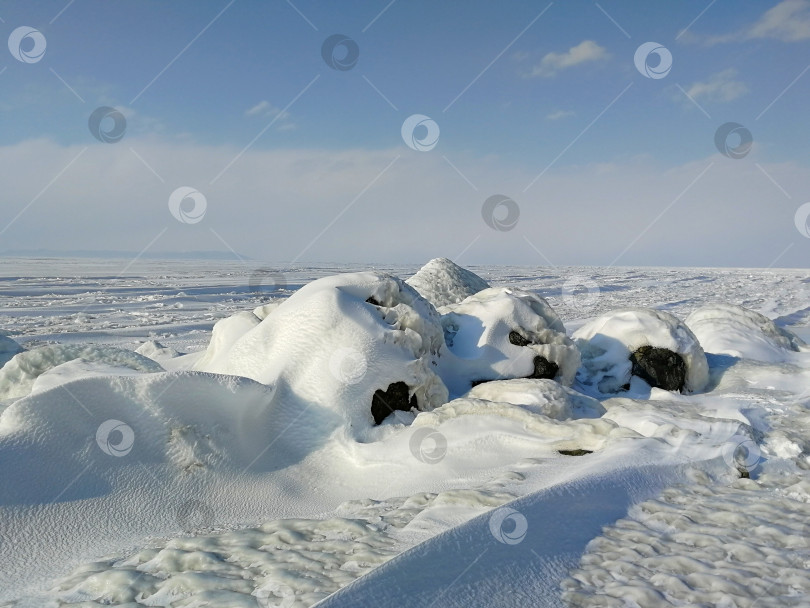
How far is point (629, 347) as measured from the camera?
5.33 meters

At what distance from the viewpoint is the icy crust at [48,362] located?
14.6ft

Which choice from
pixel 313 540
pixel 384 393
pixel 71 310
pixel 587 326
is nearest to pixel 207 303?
pixel 71 310

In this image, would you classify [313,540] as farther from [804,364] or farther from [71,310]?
[71,310]

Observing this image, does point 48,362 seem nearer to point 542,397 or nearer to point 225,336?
point 225,336

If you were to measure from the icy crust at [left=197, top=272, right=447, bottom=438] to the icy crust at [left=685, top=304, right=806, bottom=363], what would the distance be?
11.4ft

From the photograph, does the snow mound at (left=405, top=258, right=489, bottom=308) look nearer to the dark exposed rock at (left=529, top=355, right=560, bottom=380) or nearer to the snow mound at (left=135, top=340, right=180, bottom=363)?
the dark exposed rock at (left=529, top=355, right=560, bottom=380)

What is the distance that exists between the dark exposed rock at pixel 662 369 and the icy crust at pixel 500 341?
693 millimetres

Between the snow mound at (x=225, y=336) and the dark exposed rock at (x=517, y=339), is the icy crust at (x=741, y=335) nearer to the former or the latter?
the dark exposed rock at (x=517, y=339)

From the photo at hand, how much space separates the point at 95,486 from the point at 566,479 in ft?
6.30

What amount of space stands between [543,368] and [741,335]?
2.97 m

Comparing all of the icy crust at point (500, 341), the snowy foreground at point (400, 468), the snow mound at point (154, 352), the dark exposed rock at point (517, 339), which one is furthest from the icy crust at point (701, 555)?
the snow mound at point (154, 352)

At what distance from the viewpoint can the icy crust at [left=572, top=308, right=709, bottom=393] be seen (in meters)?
5.16

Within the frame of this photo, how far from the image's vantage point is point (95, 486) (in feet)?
8.50

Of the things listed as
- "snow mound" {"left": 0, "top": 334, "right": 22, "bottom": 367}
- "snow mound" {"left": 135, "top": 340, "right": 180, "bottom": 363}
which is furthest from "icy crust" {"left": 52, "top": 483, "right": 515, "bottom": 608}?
"snow mound" {"left": 0, "top": 334, "right": 22, "bottom": 367}
